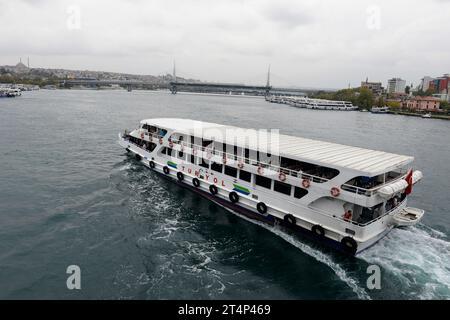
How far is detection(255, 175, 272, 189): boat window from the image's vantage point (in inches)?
809

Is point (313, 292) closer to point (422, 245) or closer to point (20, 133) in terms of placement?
point (422, 245)

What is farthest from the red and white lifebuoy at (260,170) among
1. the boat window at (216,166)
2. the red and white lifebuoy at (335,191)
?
the red and white lifebuoy at (335,191)

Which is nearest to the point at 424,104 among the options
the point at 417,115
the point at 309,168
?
the point at 417,115

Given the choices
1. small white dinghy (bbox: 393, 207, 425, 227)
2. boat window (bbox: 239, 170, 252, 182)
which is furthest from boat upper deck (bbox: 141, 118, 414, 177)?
small white dinghy (bbox: 393, 207, 425, 227)

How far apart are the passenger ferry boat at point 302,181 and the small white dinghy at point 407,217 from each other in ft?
0.16

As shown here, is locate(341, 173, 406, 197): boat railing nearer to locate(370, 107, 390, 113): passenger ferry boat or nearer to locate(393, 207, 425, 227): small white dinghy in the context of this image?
locate(393, 207, 425, 227): small white dinghy

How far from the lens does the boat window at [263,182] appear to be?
20.6m

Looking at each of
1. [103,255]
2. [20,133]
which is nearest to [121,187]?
[103,255]

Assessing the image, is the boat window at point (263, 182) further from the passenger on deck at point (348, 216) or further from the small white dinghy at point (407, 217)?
the small white dinghy at point (407, 217)

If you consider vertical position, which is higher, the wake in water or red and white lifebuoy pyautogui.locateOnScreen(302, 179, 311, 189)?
red and white lifebuoy pyautogui.locateOnScreen(302, 179, 311, 189)

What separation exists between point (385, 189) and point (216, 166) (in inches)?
455

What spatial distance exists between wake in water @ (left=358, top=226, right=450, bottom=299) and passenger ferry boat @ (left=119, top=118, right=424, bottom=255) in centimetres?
86
